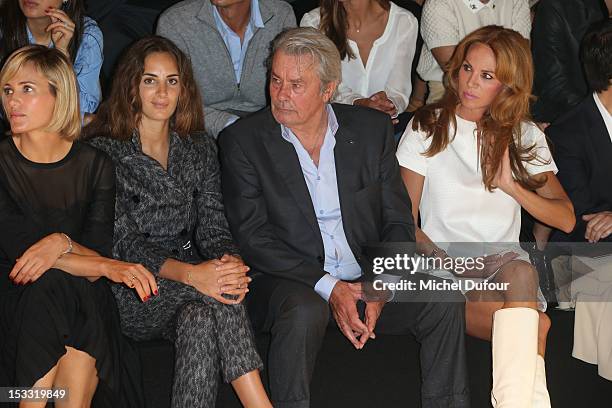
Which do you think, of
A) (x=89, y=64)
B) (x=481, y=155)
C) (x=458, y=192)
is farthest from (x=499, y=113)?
(x=89, y=64)

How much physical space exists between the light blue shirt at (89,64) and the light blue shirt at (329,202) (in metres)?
0.96

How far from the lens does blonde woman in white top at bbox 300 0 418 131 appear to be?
4.20 meters

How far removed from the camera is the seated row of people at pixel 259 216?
120 inches

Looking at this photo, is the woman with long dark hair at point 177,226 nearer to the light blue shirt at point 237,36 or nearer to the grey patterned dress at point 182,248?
the grey patterned dress at point 182,248

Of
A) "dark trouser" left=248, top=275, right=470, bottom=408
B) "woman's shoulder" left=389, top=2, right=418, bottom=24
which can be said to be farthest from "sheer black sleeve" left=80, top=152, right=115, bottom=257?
"woman's shoulder" left=389, top=2, right=418, bottom=24

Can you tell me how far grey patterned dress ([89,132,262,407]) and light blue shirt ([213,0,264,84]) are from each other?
2.52 feet

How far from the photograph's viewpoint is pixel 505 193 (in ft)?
11.7

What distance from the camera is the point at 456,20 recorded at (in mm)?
4285

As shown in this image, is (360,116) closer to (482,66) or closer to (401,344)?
(482,66)

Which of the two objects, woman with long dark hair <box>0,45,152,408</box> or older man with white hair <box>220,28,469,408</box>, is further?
older man with white hair <box>220,28,469,408</box>

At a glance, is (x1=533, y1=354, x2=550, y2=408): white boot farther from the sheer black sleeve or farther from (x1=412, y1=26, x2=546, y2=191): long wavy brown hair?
the sheer black sleeve

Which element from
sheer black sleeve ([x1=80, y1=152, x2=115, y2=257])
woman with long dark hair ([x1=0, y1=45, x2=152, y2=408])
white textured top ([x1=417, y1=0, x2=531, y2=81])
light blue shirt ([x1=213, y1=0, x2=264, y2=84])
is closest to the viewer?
woman with long dark hair ([x1=0, y1=45, x2=152, y2=408])

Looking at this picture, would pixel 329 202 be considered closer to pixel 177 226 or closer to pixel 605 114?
pixel 177 226

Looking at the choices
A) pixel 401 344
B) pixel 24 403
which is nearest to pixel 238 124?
pixel 401 344
